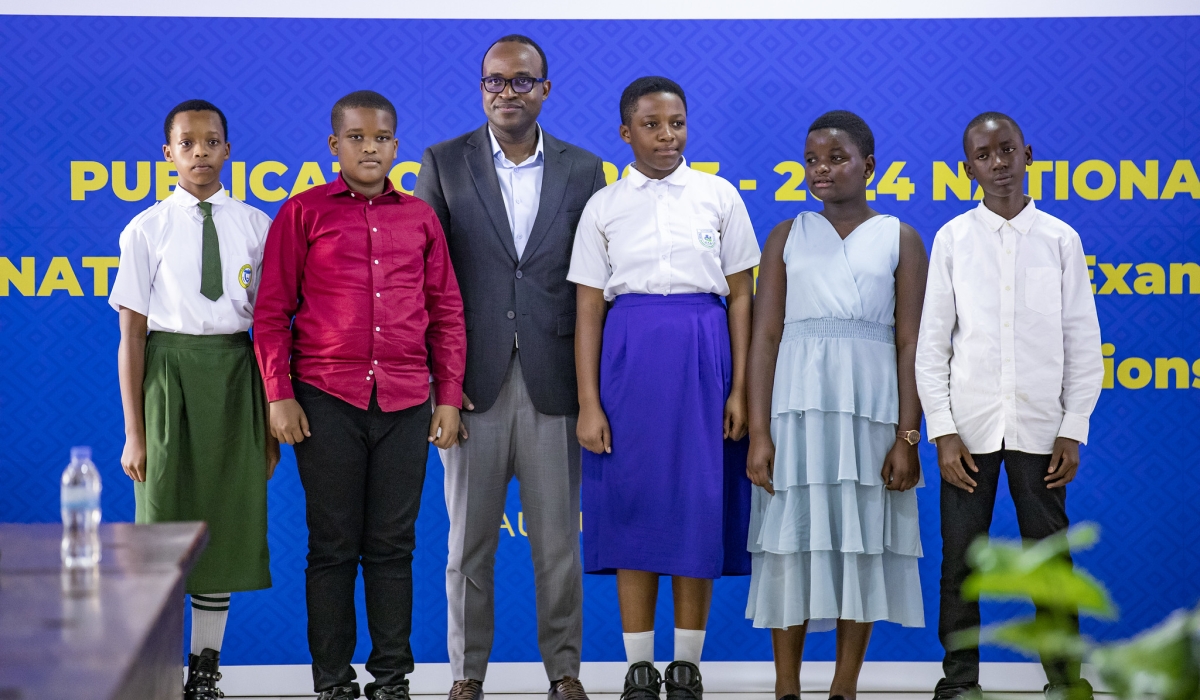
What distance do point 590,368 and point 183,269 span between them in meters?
1.00

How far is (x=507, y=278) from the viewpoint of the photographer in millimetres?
2678

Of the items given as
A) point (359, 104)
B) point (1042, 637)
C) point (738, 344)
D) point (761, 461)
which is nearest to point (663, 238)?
point (738, 344)

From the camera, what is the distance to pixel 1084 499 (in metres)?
3.25

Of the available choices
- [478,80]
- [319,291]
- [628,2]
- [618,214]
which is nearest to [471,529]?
[319,291]

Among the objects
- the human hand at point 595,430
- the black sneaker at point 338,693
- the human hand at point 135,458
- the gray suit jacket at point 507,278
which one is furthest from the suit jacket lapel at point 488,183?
the black sneaker at point 338,693

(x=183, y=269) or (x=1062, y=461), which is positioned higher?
(x=183, y=269)

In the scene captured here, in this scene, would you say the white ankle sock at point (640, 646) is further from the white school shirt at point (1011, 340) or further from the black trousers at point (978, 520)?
the white school shirt at point (1011, 340)

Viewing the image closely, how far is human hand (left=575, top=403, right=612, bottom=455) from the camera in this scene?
260 centimetres

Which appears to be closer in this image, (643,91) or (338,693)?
(338,693)

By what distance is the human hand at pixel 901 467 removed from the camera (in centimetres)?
255

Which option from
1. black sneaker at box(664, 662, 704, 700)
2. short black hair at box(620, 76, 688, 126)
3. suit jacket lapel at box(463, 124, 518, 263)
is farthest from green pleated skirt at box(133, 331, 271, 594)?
short black hair at box(620, 76, 688, 126)

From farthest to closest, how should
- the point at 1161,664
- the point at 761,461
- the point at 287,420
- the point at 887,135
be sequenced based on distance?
the point at 887,135 < the point at 761,461 < the point at 287,420 < the point at 1161,664

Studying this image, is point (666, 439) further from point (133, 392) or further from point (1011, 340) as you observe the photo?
point (133, 392)

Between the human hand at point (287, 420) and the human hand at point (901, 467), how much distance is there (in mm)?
1360
